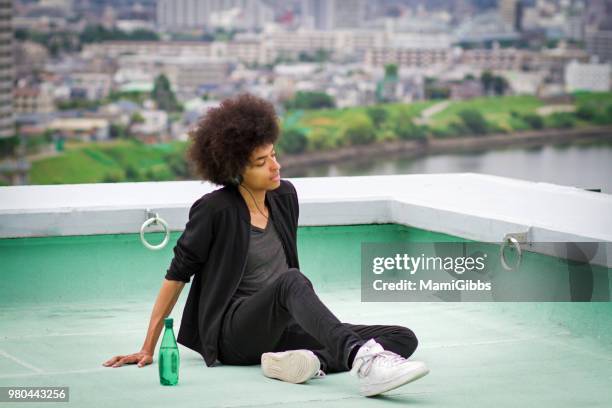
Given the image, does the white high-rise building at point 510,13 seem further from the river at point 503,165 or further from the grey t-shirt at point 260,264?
the grey t-shirt at point 260,264

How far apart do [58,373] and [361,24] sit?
68.6m

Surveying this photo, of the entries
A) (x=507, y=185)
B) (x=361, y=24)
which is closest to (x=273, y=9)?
(x=361, y=24)

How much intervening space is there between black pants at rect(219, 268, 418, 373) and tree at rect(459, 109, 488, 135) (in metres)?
54.1

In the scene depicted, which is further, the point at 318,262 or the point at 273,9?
the point at 273,9

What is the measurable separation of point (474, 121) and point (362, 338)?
5461cm

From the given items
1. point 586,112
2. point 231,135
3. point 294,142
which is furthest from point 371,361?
point 586,112

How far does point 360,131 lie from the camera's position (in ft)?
181

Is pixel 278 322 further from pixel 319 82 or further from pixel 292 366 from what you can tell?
pixel 319 82

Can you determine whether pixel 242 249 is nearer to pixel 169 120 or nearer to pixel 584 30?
pixel 169 120

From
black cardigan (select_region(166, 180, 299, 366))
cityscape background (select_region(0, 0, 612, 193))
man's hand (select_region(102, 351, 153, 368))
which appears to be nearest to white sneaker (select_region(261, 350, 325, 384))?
black cardigan (select_region(166, 180, 299, 366))

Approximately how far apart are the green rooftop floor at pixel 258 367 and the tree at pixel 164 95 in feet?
175

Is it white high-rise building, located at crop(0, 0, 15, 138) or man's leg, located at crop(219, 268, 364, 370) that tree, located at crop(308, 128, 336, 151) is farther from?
man's leg, located at crop(219, 268, 364, 370)

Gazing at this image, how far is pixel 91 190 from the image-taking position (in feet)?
14.1

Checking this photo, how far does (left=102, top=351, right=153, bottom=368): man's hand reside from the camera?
2639 mm
